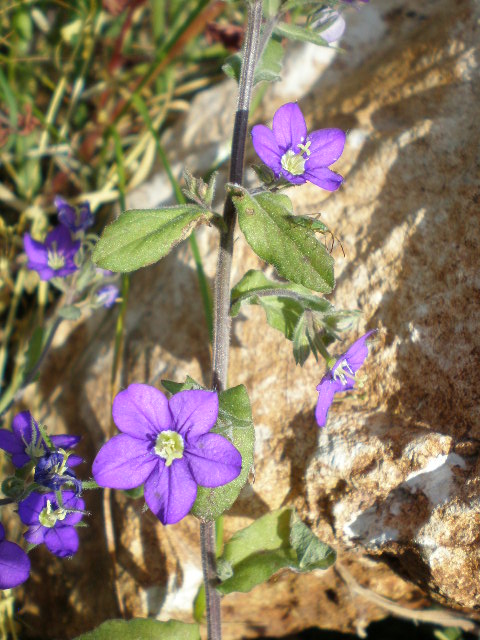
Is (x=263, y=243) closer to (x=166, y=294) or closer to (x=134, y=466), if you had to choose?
(x=134, y=466)

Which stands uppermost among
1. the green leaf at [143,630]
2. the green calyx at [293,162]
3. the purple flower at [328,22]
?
the purple flower at [328,22]

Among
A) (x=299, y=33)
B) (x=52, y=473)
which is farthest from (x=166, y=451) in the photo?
(x=299, y=33)

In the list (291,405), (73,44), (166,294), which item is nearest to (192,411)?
(291,405)

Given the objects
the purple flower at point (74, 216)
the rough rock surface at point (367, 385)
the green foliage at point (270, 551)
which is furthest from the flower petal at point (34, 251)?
the green foliage at point (270, 551)

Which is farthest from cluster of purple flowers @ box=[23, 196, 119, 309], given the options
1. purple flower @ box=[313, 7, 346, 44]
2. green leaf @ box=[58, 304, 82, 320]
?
purple flower @ box=[313, 7, 346, 44]

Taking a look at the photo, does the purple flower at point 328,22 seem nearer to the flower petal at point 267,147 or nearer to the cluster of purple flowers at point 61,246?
the flower petal at point 267,147

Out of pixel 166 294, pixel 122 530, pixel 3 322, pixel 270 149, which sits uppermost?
pixel 270 149
